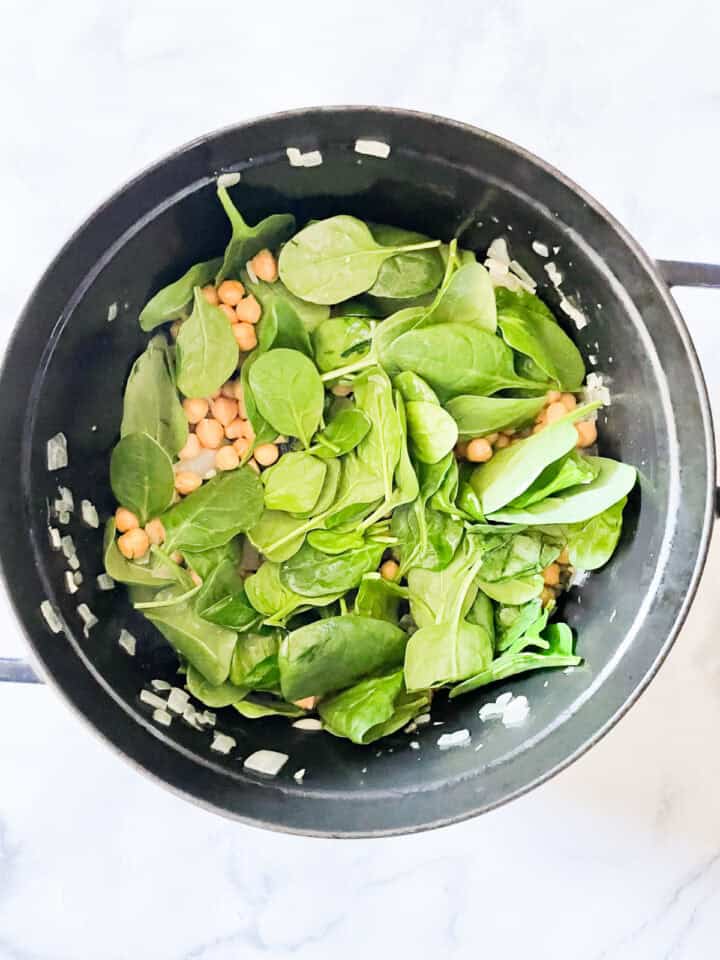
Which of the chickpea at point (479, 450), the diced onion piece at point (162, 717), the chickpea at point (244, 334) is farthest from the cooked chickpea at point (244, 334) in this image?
the diced onion piece at point (162, 717)

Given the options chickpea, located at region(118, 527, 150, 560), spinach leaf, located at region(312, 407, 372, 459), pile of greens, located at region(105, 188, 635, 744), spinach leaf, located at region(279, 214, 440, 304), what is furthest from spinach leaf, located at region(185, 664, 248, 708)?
spinach leaf, located at region(279, 214, 440, 304)

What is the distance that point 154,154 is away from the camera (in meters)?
0.85

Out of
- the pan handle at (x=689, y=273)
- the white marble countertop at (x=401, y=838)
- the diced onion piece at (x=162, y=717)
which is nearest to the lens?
the pan handle at (x=689, y=273)

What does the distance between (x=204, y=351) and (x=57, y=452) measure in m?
0.14

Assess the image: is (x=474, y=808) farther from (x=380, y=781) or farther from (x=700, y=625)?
(x=700, y=625)

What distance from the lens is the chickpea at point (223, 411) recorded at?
32.6 inches

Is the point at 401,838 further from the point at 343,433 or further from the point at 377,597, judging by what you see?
the point at 343,433

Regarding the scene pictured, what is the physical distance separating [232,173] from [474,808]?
49cm

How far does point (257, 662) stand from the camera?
0.80 m

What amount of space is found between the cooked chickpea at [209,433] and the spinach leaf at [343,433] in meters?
0.09

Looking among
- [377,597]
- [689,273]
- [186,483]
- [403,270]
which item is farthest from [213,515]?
[689,273]

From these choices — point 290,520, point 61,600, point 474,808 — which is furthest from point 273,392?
point 474,808

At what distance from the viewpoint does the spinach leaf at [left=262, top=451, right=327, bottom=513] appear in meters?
0.79

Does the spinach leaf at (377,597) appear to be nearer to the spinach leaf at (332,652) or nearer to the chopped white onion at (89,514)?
the spinach leaf at (332,652)
